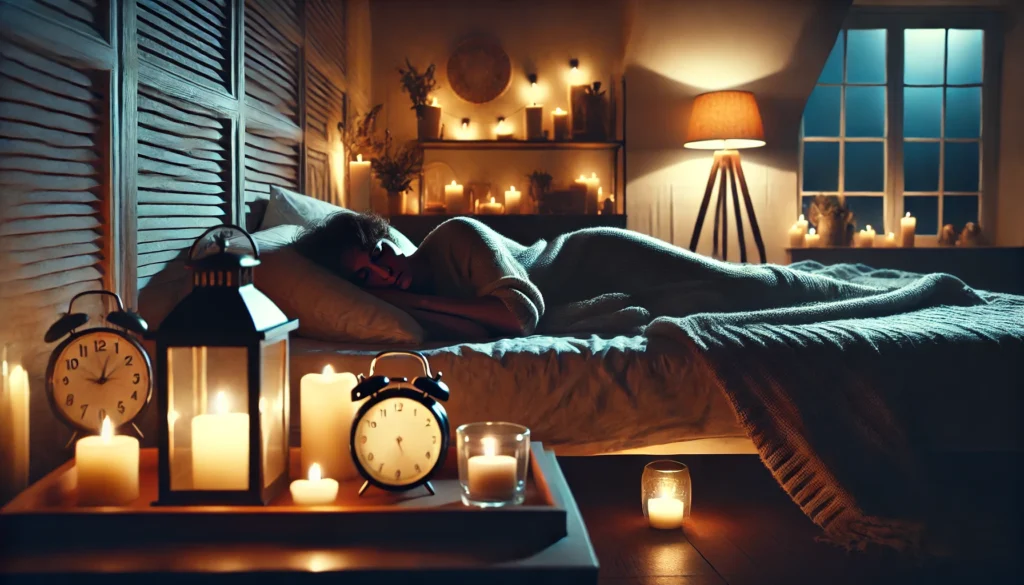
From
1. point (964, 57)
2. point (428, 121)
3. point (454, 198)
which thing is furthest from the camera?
point (964, 57)

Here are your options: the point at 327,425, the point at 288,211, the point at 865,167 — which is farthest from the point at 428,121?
the point at 327,425

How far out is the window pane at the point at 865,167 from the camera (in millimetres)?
5156

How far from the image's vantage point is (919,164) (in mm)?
5176

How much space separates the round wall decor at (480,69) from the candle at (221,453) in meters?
4.00

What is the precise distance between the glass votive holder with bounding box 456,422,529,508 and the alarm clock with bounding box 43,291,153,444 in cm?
51

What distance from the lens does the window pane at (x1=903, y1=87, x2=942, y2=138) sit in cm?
514

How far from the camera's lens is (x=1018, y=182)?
4.91m

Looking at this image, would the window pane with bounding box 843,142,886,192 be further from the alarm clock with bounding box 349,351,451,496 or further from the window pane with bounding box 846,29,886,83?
the alarm clock with bounding box 349,351,451,496

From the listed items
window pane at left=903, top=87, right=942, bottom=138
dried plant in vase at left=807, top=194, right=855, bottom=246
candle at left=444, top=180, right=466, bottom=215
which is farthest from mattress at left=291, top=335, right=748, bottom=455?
window pane at left=903, top=87, right=942, bottom=138

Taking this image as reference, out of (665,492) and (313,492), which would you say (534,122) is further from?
(313,492)

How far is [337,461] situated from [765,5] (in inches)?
165

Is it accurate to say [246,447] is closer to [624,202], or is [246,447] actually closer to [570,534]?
[570,534]

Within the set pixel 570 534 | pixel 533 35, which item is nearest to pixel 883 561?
pixel 570 534

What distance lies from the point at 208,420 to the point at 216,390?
45 millimetres
